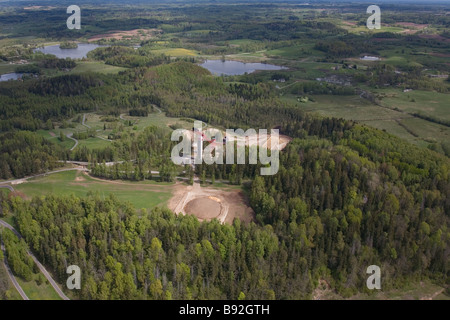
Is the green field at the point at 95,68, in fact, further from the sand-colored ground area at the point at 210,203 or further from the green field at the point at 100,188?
the sand-colored ground area at the point at 210,203

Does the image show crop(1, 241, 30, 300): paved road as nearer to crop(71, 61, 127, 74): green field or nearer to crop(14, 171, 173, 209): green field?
crop(14, 171, 173, 209): green field

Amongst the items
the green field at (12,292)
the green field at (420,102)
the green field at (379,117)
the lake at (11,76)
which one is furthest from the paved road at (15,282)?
the lake at (11,76)

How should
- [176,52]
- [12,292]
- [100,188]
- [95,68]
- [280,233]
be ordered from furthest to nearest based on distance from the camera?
[176,52] → [95,68] → [100,188] → [280,233] → [12,292]

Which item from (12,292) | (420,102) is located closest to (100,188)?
(12,292)

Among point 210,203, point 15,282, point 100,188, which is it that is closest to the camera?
point 15,282

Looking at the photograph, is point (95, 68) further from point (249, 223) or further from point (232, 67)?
point (249, 223)
